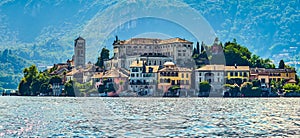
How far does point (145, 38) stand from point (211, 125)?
5433 inches

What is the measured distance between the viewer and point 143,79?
170m

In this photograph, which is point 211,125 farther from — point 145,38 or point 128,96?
point 145,38

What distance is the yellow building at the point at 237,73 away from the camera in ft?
550

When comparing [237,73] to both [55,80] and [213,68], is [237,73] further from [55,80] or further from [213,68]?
[55,80]

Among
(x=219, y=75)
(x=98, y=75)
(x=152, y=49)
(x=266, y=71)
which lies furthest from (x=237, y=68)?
(x=98, y=75)

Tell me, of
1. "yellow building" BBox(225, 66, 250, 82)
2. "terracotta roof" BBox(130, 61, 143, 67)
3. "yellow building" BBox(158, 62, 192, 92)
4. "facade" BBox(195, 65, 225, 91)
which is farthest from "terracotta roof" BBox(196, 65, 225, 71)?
"terracotta roof" BBox(130, 61, 143, 67)

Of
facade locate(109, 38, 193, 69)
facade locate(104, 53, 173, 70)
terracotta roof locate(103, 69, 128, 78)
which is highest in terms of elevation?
facade locate(109, 38, 193, 69)

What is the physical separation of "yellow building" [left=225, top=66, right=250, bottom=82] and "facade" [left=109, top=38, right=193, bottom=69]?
46.9 feet

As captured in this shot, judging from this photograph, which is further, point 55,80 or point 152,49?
point 152,49

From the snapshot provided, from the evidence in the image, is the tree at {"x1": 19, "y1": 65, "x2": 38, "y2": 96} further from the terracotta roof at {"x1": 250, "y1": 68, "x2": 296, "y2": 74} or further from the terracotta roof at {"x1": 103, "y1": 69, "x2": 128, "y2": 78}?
the terracotta roof at {"x1": 250, "y1": 68, "x2": 296, "y2": 74}

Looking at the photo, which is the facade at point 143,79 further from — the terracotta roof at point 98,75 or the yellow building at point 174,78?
the terracotta roof at point 98,75

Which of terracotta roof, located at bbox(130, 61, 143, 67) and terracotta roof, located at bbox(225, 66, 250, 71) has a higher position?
terracotta roof, located at bbox(130, 61, 143, 67)

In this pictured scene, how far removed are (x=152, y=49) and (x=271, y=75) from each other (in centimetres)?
3584

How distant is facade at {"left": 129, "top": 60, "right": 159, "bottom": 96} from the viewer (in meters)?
166
